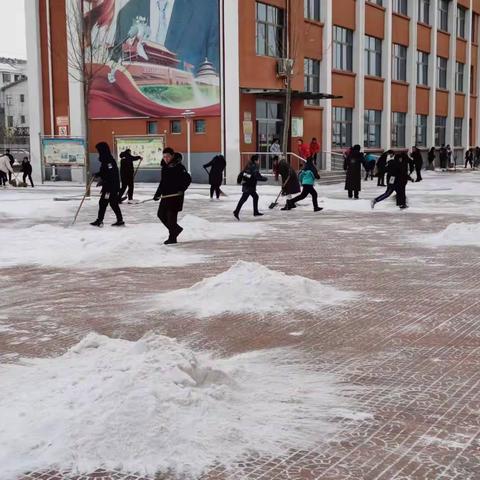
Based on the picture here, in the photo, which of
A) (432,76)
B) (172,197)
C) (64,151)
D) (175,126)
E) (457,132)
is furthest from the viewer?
(457,132)

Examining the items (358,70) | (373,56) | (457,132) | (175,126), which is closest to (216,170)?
(175,126)

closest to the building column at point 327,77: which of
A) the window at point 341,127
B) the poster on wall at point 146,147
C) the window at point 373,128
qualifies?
the window at point 341,127

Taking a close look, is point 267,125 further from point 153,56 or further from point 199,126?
point 153,56

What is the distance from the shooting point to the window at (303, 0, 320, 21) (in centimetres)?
3497

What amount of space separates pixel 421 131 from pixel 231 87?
21.4 metres

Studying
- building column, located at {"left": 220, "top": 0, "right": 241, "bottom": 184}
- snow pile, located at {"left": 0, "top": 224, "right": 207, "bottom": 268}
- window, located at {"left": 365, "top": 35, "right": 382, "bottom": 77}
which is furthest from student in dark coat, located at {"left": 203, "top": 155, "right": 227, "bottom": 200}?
window, located at {"left": 365, "top": 35, "right": 382, "bottom": 77}

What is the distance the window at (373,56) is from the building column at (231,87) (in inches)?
519

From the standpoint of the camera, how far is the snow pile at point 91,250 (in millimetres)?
10383

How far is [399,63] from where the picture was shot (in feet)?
147

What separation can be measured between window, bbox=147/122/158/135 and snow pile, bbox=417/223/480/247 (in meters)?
21.2

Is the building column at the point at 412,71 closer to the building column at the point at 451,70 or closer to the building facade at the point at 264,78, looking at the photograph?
the building facade at the point at 264,78

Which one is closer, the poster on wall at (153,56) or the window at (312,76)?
the poster on wall at (153,56)

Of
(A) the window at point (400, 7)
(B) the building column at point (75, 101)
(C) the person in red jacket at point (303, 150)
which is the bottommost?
(C) the person in red jacket at point (303, 150)

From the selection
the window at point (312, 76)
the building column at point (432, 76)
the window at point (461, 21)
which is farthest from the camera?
the window at point (461, 21)
